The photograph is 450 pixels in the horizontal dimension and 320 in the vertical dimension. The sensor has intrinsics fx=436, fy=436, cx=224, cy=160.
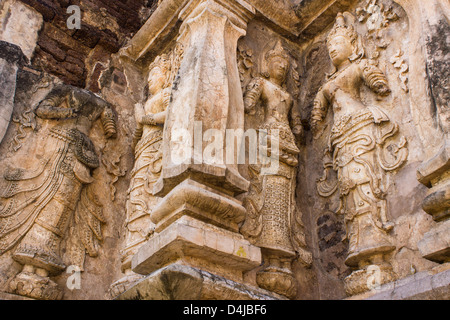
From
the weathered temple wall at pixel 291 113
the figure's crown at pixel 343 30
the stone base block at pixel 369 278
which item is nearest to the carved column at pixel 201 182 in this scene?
the weathered temple wall at pixel 291 113

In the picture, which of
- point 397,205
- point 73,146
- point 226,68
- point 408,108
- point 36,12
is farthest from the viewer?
point 36,12

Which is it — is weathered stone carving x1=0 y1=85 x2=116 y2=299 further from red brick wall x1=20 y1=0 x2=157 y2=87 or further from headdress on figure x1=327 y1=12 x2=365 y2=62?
headdress on figure x1=327 y1=12 x2=365 y2=62

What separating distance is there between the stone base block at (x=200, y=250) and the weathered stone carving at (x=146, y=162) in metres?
0.92

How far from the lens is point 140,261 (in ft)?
11.2

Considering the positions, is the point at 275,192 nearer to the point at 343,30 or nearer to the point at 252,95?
the point at 252,95

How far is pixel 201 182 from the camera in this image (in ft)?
11.4

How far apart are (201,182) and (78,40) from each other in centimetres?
386

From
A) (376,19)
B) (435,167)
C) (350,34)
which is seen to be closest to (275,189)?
(435,167)

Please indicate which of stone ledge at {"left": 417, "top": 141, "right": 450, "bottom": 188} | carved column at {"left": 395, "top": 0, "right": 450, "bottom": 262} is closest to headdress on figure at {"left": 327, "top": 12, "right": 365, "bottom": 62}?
carved column at {"left": 395, "top": 0, "right": 450, "bottom": 262}

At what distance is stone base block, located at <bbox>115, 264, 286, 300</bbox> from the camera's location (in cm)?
288

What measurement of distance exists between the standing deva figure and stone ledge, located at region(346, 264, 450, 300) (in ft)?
2.57

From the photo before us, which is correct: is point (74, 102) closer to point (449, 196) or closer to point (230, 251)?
point (230, 251)

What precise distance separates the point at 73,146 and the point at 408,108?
3487 mm

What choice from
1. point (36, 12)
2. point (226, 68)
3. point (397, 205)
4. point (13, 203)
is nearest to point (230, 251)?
point (397, 205)
